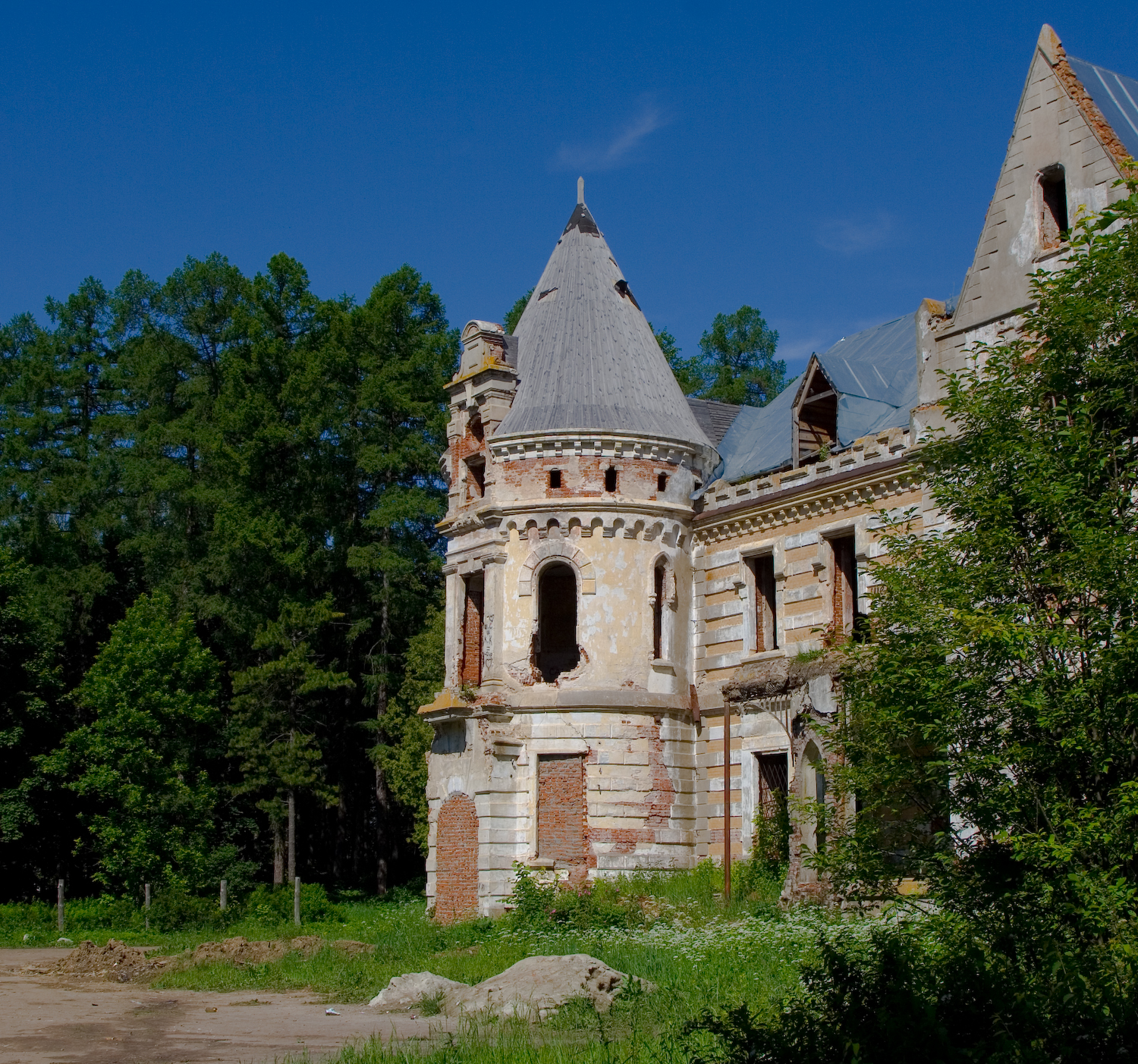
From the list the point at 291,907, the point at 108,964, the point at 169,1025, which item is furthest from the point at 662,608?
the point at 169,1025

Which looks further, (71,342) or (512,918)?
(71,342)

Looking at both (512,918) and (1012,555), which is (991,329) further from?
(512,918)

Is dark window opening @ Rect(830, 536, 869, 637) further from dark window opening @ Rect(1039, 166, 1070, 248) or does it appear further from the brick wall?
the brick wall

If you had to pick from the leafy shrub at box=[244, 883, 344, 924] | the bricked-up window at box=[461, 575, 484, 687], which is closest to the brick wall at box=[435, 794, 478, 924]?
the bricked-up window at box=[461, 575, 484, 687]

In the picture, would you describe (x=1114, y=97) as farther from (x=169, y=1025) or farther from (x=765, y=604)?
(x=169, y=1025)

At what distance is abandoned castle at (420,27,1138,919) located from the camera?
89.7 ft

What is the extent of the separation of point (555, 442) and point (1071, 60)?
39.6 feet

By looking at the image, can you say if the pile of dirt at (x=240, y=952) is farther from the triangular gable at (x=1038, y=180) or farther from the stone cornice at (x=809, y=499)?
the triangular gable at (x=1038, y=180)

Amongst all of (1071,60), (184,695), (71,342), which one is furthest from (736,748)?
(71,342)

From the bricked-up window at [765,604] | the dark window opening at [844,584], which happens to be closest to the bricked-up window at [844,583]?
the dark window opening at [844,584]

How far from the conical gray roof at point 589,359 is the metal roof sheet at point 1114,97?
10995mm

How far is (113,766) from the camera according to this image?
39250mm

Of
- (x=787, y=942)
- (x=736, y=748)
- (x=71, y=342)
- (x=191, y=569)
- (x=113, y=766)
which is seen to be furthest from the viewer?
(x=71, y=342)

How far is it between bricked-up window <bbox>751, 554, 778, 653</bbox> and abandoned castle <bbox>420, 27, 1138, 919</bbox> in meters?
0.05
